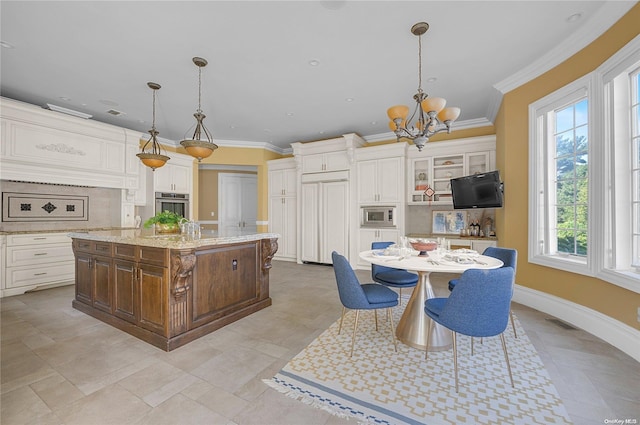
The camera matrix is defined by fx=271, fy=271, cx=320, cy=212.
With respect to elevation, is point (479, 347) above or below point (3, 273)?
below

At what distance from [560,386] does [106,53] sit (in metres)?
5.04

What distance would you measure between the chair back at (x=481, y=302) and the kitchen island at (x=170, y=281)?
207cm

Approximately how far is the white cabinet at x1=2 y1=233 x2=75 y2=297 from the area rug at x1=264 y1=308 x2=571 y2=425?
14.5ft

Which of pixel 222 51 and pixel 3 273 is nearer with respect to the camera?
pixel 222 51

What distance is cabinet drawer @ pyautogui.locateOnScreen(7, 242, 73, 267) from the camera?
3842mm

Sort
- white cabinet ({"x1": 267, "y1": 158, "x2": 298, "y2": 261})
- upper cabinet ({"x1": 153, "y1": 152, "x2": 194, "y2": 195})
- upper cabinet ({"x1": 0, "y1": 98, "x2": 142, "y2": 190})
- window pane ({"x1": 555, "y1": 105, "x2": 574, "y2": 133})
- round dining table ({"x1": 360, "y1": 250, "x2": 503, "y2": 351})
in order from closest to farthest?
1. round dining table ({"x1": 360, "y1": 250, "x2": 503, "y2": 351})
2. window pane ({"x1": 555, "y1": 105, "x2": 574, "y2": 133})
3. upper cabinet ({"x1": 0, "y1": 98, "x2": 142, "y2": 190})
4. upper cabinet ({"x1": 153, "y1": 152, "x2": 194, "y2": 195})
5. white cabinet ({"x1": 267, "y1": 158, "x2": 298, "y2": 261})

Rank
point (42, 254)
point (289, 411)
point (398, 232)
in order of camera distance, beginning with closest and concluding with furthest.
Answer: point (289, 411), point (42, 254), point (398, 232)

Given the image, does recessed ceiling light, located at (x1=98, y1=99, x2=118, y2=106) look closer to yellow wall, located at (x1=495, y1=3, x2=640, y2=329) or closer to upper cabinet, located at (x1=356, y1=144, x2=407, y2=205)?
upper cabinet, located at (x1=356, y1=144, x2=407, y2=205)

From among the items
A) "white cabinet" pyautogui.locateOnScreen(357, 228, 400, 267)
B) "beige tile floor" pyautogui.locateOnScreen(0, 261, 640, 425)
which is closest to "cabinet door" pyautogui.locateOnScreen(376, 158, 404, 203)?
"white cabinet" pyautogui.locateOnScreen(357, 228, 400, 267)

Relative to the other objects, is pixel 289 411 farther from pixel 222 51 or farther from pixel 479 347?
pixel 222 51

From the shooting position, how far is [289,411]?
5.27 feet

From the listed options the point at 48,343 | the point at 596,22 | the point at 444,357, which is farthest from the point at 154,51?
the point at 596,22

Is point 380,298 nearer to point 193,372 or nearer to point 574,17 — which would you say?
point 193,372

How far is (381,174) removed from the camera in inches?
213
